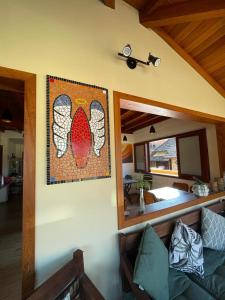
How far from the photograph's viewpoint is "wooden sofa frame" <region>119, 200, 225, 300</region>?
46.1 inches

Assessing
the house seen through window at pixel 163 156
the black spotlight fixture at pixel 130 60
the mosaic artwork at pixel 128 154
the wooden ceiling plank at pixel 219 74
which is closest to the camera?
the black spotlight fixture at pixel 130 60

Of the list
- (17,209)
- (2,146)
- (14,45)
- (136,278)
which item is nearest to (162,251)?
(136,278)

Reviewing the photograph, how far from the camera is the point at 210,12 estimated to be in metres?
1.52

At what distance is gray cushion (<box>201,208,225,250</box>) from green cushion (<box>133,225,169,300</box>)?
29.4 inches

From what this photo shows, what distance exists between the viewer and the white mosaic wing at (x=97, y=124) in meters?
1.36

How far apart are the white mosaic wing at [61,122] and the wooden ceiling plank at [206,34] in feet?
6.57

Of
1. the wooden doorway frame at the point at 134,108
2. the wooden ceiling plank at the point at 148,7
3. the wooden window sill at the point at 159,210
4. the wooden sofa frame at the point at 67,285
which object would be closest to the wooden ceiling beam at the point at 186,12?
the wooden ceiling plank at the point at 148,7

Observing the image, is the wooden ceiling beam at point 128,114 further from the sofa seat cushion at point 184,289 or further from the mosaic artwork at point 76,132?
the sofa seat cushion at point 184,289

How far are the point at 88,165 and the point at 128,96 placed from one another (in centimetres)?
85

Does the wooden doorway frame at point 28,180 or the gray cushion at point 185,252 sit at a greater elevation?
the wooden doorway frame at point 28,180

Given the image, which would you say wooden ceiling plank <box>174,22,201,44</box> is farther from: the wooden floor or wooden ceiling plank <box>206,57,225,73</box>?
the wooden floor

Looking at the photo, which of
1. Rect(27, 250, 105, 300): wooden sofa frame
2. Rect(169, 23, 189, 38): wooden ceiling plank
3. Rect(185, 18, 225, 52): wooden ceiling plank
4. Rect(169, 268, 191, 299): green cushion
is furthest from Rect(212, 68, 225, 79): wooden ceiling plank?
Rect(27, 250, 105, 300): wooden sofa frame

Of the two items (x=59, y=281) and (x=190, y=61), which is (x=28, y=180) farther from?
(x=190, y=61)

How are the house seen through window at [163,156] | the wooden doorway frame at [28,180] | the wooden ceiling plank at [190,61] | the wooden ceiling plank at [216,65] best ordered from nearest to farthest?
1. the wooden doorway frame at [28,180]
2. the wooden ceiling plank at [190,61]
3. the wooden ceiling plank at [216,65]
4. the house seen through window at [163,156]
